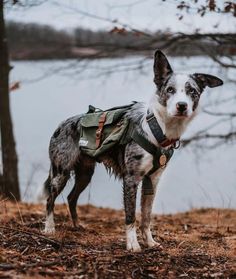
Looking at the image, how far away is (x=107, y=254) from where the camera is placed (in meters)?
5.15

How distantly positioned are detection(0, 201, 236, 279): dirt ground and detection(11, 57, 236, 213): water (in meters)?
0.87

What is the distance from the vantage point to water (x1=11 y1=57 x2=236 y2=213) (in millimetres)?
10805

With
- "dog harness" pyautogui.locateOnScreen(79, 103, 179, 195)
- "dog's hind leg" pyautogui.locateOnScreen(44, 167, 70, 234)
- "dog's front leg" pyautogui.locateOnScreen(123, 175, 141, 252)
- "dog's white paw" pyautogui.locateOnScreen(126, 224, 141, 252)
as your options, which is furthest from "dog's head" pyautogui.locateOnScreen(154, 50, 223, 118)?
"dog's hind leg" pyautogui.locateOnScreen(44, 167, 70, 234)

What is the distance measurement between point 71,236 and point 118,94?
1474 centimetres

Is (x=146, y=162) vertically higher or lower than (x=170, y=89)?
lower

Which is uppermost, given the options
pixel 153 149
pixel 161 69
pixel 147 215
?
pixel 161 69

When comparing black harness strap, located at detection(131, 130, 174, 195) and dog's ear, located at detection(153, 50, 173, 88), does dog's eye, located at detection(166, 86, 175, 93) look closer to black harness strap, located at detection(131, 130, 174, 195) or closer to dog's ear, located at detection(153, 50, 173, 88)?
dog's ear, located at detection(153, 50, 173, 88)

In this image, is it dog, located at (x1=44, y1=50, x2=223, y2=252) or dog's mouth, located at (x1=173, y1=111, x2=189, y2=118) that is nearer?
dog's mouth, located at (x1=173, y1=111, x2=189, y2=118)

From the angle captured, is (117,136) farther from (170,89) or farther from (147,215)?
(147,215)

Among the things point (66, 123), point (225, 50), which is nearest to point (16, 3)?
point (66, 123)

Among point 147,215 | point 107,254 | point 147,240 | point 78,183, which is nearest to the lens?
point 107,254

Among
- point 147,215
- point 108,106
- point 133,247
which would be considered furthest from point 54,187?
point 108,106

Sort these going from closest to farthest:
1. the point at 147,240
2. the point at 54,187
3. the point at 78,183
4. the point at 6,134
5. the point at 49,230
Answer: 1. the point at 147,240
2. the point at 49,230
3. the point at 54,187
4. the point at 78,183
5. the point at 6,134

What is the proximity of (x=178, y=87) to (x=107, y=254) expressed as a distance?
1.64 m
